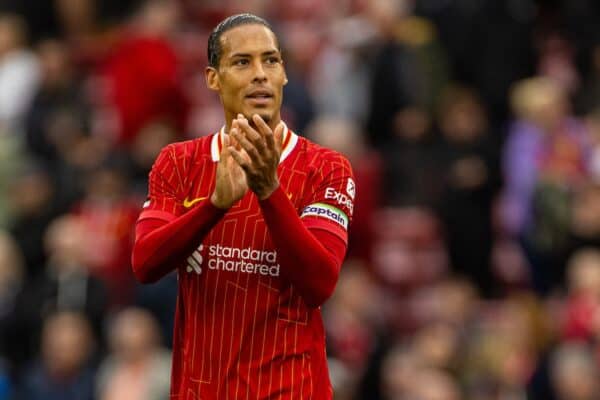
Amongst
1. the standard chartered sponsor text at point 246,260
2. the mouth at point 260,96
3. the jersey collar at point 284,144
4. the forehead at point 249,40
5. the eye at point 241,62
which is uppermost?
the forehead at point 249,40

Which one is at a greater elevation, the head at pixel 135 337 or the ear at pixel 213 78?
the ear at pixel 213 78

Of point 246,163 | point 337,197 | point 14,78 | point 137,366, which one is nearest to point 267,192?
point 246,163

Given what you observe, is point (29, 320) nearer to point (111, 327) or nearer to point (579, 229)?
point (111, 327)

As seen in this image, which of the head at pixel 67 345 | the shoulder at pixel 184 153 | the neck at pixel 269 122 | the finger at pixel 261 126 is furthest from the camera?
the head at pixel 67 345

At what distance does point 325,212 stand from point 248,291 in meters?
0.40

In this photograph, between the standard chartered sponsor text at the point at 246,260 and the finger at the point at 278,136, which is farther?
the standard chartered sponsor text at the point at 246,260

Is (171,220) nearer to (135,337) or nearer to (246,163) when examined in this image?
(246,163)

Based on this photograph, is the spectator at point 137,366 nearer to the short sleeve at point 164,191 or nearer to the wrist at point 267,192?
the short sleeve at point 164,191

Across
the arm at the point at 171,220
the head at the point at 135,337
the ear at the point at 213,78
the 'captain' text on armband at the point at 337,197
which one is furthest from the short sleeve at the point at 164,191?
the head at the point at 135,337


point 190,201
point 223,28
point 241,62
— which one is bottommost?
point 190,201

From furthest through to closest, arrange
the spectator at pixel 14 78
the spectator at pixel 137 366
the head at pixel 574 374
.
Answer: the spectator at pixel 14 78
the spectator at pixel 137 366
the head at pixel 574 374

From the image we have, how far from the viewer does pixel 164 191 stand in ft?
19.4

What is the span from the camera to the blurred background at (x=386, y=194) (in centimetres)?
1119

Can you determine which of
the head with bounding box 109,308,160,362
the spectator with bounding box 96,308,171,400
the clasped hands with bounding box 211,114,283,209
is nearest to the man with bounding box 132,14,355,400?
the clasped hands with bounding box 211,114,283,209
